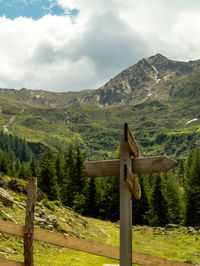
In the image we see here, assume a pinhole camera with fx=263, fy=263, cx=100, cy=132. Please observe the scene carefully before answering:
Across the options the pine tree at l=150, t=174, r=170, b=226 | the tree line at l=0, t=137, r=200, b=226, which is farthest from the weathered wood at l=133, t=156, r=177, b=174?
the pine tree at l=150, t=174, r=170, b=226

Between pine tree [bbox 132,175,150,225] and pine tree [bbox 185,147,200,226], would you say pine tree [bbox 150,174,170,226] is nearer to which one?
pine tree [bbox 132,175,150,225]

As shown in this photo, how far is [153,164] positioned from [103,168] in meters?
1.12

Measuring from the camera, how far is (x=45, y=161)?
60625 millimetres

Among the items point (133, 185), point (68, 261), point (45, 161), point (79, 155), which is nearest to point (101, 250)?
point (133, 185)

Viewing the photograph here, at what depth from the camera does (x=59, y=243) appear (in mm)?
6516

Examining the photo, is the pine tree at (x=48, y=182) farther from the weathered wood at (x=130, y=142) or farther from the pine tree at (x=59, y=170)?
the weathered wood at (x=130, y=142)

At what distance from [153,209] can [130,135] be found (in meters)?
49.7

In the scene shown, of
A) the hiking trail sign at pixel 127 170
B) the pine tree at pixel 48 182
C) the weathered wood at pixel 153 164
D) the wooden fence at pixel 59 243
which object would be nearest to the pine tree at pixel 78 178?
the pine tree at pixel 48 182

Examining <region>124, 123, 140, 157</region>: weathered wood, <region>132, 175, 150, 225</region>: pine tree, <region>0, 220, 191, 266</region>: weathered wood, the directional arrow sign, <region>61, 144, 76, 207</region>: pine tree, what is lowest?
<region>132, 175, 150, 225</region>: pine tree

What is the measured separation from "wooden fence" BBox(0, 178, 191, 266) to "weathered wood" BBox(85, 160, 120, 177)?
1723 millimetres

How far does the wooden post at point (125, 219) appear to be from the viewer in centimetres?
520

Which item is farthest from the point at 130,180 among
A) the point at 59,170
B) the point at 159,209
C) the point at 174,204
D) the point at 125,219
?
the point at 59,170

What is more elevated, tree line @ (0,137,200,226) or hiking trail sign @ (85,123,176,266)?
hiking trail sign @ (85,123,176,266)

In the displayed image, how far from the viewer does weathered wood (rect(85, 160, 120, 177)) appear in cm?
584
